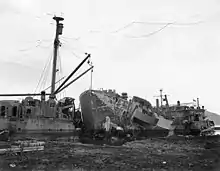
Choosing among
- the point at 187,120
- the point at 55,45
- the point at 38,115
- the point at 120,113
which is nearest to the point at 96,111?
the point at 120,113

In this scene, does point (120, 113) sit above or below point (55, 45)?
below

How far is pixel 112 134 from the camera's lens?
24.6 metres

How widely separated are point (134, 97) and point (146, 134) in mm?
4897

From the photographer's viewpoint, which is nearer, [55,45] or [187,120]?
[55,45]

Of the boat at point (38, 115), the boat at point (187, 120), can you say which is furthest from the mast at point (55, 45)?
the boat at point (187, 120)

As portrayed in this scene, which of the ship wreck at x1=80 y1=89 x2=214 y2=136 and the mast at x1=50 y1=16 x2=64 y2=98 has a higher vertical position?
the mast at x1=50 y1=16 x2=64 y2=98

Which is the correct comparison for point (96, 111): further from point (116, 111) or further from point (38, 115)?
point (38, 115)

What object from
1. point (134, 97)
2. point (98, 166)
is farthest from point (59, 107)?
point (98, 166)

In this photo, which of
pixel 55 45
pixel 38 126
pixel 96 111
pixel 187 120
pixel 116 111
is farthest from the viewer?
pixel 187 120

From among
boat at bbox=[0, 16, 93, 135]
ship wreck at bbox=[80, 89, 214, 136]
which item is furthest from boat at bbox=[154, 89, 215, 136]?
boat at bbox=[0, 16, 93, 135]

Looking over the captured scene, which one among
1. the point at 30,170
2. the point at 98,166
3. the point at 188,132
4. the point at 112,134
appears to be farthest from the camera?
the point at 188,132

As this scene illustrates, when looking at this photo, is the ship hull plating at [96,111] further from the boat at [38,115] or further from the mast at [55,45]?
the mast at [55,45]

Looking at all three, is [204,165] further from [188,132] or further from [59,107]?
[188,132]

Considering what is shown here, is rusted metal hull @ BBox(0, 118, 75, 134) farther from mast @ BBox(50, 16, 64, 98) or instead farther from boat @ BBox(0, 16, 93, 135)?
mast @ BBox(50, 16, 64, 98)
